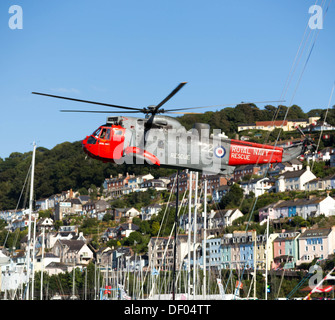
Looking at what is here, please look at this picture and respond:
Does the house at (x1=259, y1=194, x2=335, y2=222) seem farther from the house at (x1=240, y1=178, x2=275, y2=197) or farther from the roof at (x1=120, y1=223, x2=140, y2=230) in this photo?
the roof at (x1=120, y1=223, x2=140, y2=230)

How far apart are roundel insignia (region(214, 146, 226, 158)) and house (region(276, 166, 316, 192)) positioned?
143m

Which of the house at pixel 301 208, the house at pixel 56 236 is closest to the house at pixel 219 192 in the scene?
the house at pixel 301 208

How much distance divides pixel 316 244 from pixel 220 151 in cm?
8690

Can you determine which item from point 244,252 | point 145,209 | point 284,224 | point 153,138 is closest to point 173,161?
point 153,138

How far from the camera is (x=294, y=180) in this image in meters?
167

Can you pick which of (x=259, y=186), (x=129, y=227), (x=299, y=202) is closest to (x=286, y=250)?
(x=299, y=202)

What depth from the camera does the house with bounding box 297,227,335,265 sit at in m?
106

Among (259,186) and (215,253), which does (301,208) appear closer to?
(215,253)

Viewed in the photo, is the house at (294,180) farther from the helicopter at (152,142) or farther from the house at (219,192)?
the helicopter at (152,142)

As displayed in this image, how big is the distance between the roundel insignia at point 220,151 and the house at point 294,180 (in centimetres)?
14269

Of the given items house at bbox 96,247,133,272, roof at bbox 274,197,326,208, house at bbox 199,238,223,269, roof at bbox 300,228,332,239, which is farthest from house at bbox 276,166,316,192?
roof at bbox 300,228,332,239
